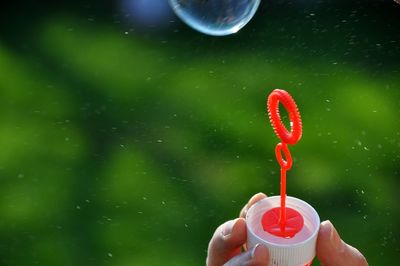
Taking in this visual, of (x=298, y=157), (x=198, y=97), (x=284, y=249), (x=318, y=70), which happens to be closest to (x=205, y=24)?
(x=284, y=249)

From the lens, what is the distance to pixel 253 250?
1112mm

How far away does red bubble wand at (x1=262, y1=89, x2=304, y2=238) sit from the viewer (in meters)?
1.08

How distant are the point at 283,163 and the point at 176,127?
1.34 m

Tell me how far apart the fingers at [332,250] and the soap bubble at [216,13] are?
21.4 inches

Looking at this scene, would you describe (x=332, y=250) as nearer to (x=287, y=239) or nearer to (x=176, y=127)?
(x=287, y=239)

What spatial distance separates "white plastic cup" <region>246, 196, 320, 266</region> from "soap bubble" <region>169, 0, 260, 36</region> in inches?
20.2

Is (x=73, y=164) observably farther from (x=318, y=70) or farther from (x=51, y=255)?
(x=318, y=70)

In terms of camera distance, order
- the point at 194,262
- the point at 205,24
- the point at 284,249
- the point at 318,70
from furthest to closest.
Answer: the point at 318,70, the point at 194,262, the point at 205,24, the point at 284,249

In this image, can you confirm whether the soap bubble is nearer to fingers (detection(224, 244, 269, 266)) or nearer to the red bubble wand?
the red bubble wand

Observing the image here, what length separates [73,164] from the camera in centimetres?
237

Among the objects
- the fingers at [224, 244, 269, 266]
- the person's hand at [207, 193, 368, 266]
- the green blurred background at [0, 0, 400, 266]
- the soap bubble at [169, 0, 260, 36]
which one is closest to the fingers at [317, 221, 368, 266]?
the person's hand at [207, 193, 368, 266]

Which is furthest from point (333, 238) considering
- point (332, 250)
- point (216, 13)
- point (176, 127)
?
point (176, 127)

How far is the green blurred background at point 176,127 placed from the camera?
2.19 meters

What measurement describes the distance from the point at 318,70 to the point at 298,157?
47cm
